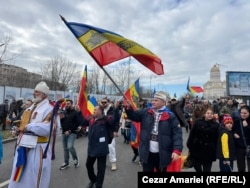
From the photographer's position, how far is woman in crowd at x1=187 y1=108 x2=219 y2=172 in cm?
523

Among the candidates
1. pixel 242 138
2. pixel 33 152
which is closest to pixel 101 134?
pixel 33 152

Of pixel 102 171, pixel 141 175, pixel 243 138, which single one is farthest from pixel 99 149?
pixel 243 138

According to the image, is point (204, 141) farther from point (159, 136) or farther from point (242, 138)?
point (159, 136)

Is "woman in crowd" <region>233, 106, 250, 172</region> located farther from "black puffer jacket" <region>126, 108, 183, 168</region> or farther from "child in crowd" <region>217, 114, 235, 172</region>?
"black puffer jacket" <region>126, 108, 183, 168</region>

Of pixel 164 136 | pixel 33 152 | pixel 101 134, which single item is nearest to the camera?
pixel 33 152

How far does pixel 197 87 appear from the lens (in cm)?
2017

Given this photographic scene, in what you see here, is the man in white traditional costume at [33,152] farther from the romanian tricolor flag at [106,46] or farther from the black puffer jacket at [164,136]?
the romanian tricolor flag at [106,46]

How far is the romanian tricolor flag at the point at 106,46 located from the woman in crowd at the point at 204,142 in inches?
47.5

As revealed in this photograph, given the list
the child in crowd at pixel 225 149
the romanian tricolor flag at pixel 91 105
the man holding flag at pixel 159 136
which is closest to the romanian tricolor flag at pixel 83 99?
the romanian tricolor flag at pixel 91 105

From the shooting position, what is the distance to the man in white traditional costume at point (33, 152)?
4.01 meters

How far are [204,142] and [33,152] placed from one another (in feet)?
9.56

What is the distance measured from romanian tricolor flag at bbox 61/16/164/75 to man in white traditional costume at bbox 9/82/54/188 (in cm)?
146

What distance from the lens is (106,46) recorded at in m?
5.25

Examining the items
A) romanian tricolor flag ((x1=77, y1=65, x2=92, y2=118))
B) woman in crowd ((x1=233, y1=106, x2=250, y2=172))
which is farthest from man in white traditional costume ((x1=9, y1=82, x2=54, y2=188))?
woman in crowd ((x1=233, y1=106, x2=250, y2=172))
